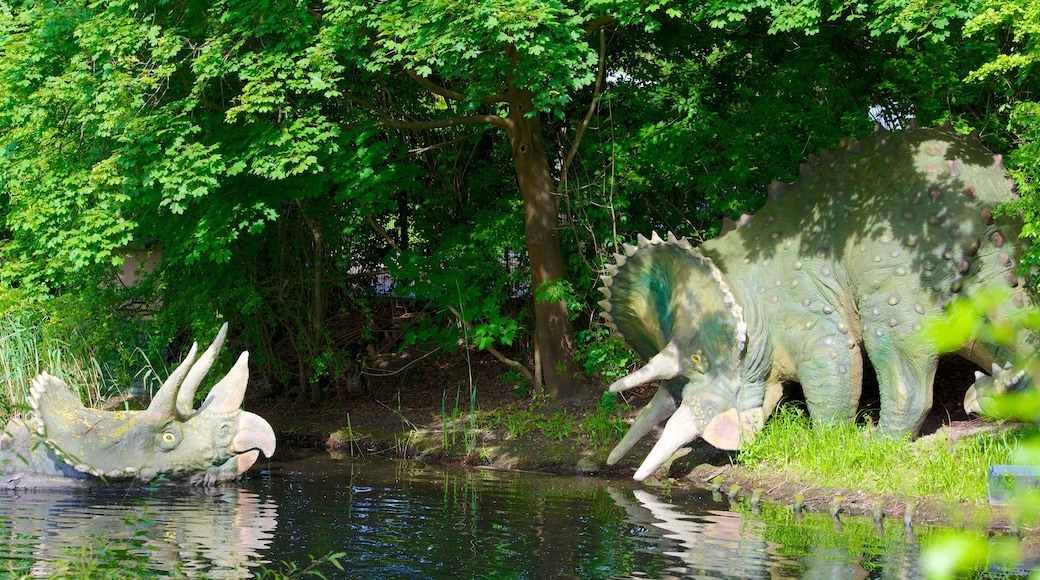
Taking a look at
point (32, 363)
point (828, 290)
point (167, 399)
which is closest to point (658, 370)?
point (828, 290)

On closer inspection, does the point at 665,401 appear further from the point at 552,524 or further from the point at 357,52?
the point at 357,52

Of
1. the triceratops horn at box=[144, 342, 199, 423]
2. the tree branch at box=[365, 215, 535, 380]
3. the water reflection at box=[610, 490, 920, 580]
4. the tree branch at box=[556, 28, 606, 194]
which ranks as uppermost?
the tree branch at box=[556, 28, 606, 194]

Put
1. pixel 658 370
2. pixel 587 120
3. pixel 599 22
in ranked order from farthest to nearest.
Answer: pixel 587 120, pixel 599 22, pixel 658 370

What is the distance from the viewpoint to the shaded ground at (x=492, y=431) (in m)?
8.78

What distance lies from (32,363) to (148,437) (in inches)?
130

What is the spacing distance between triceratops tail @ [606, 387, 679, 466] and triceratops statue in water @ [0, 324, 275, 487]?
299 cm

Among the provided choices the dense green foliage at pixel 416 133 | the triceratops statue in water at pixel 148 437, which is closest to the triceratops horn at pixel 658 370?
the dense green foliage at pixel 416 133

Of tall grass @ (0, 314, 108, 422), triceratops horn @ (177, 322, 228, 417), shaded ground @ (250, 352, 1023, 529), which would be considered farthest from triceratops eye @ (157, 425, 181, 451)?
shaded ground @ (250, 352, 1023, 529)

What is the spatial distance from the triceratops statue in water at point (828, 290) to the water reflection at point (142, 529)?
137 inches

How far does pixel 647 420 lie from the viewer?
9906 mm

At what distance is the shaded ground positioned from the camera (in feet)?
28.8

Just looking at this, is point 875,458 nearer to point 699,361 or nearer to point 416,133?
point 699,361

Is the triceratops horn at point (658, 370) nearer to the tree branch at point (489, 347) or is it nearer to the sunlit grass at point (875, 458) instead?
the sunlit grass at point (875, 458)

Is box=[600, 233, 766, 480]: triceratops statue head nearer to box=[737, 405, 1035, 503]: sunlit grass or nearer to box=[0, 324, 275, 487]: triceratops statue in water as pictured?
box=[737, 405, 1035, 503]: sunlit grass
